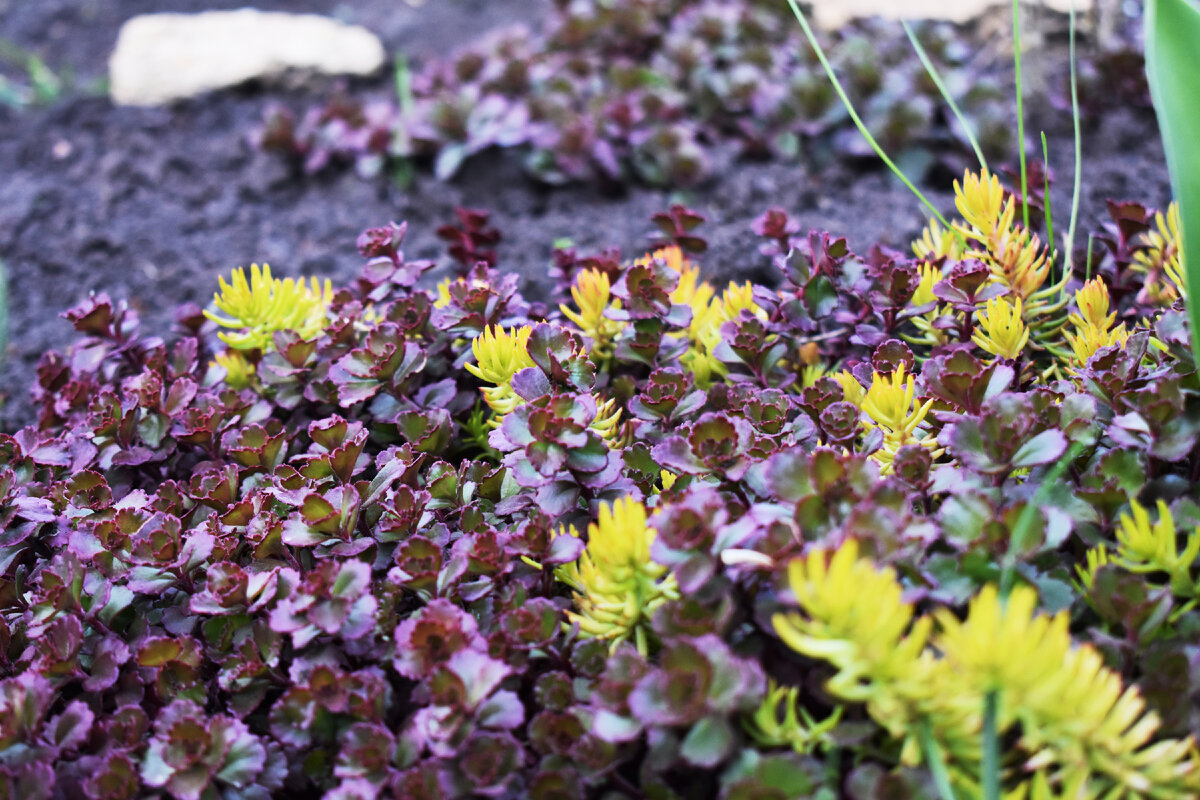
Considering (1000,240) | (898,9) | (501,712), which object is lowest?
(501,712)

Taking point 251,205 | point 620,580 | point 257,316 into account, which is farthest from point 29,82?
point 620,580

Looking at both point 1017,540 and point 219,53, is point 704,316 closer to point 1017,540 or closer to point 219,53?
point 1017,540

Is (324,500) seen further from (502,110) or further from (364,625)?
(502,110)

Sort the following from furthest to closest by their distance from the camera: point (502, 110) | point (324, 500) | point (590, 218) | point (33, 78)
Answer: point (33, 78) → point (502, 110) → point (590, 218) → point (324, 500)

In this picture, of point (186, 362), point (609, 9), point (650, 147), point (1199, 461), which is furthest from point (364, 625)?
point (609, 9)

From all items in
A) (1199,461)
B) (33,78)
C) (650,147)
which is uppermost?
(1199,461)

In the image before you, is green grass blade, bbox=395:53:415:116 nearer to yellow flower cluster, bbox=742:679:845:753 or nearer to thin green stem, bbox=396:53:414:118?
thin green stem, bbox=396:53:414:118
